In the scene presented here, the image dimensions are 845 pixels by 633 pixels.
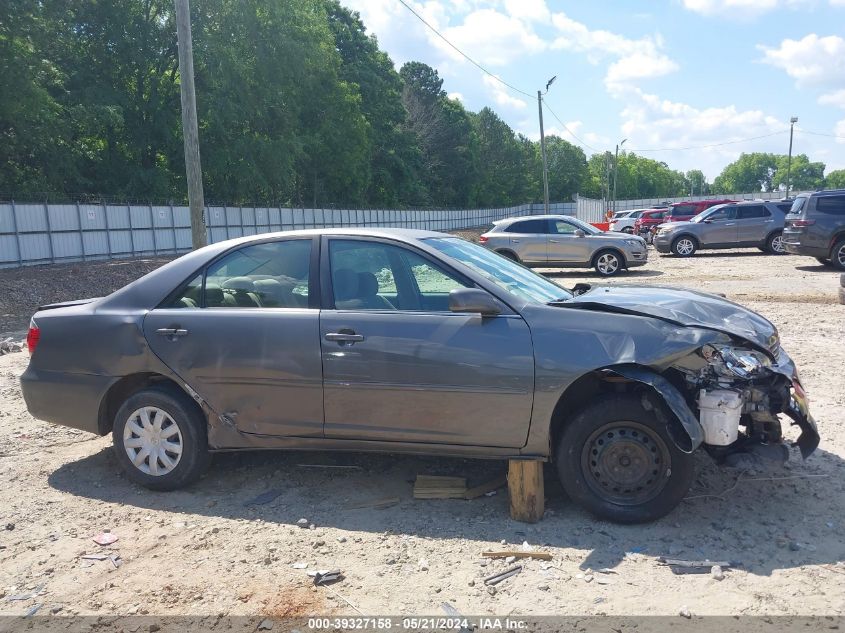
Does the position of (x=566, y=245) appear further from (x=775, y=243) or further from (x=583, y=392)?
(x=583, y=392)

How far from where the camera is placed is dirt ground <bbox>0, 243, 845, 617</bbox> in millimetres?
3170

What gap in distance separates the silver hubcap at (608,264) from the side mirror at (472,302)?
47.5 feet

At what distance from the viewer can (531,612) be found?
3.05 meters

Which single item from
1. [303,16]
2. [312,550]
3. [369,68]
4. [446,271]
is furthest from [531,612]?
[369,68]

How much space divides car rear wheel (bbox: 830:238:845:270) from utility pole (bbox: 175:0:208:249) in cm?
1455

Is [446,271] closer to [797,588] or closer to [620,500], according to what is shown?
[620,500]

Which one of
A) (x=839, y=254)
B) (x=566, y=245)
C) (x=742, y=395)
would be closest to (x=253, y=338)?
(x=742, y=395)

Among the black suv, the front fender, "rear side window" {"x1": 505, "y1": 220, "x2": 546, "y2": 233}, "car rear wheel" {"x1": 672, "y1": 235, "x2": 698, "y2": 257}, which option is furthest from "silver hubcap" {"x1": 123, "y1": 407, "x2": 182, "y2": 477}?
"car rear wheel" {"x1": 672, "y1": 235, "x2": 698, "y2": 257}

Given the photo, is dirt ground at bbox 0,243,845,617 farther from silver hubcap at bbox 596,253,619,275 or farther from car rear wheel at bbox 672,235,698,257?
car rear wheel at bbox 672,235,698,257

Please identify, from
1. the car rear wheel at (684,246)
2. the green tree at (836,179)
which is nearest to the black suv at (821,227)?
the car rear wheel at (684,246)

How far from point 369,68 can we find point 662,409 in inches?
A: 2348

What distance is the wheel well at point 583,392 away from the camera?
3.87 m

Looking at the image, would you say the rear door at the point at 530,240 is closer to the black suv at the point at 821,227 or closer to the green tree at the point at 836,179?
the black suv at the point at 821,227

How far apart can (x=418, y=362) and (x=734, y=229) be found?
68.8 ft
